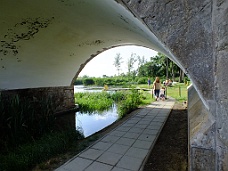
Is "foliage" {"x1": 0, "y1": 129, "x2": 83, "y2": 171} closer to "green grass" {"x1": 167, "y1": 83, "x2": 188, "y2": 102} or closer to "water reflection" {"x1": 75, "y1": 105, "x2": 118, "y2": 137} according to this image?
"water reflection" {"x1": 75, "y1": 105, "x2": 118, "y2": 137}

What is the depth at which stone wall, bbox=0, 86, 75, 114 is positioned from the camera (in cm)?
548

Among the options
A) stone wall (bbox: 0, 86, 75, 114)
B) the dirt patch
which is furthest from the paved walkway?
stone wall (bbox: 0, 86, 75, 114)

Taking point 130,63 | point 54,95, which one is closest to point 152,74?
point 130,63

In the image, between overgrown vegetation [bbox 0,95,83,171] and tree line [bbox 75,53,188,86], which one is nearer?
overgrown vegetation [bbox 0,95,83,171]

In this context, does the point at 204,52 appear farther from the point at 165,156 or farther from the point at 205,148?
the point at 165,156

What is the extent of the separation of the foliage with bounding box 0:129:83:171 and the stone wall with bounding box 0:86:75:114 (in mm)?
1812

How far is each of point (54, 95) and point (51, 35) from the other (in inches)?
121

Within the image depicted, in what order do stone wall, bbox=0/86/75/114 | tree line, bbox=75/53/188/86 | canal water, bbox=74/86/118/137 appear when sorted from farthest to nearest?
1. tree line, bbox=75/53/188/86
2. stone wall, bbox=0/86/75/114
3. canal water, bbox=74/86/118/137

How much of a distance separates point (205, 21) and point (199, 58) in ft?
0.71

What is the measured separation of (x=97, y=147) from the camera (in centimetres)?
312

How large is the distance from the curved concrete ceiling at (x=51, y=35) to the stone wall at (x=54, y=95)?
196mm

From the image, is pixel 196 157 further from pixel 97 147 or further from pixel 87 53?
pixel 87 53

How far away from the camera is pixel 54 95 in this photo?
22.4 ft

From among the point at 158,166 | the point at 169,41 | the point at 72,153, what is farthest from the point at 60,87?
the point at 169,41
